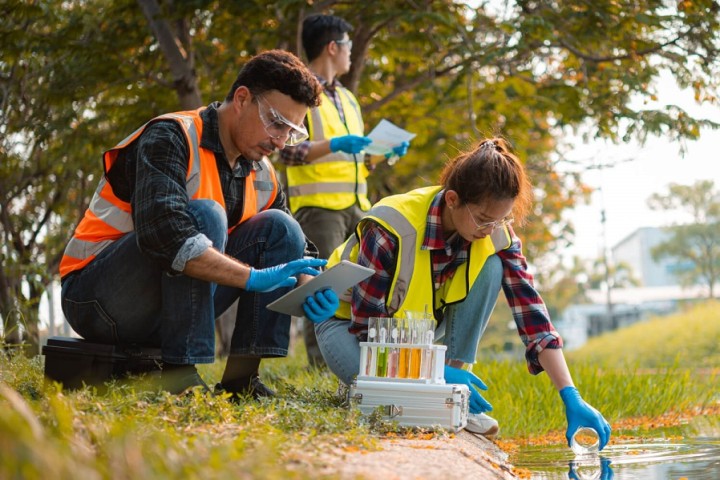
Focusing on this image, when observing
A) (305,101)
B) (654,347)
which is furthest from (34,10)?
(654,347)

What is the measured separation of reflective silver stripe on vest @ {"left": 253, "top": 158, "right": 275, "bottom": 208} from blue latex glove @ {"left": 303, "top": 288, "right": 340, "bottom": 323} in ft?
1.97

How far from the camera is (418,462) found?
246cm


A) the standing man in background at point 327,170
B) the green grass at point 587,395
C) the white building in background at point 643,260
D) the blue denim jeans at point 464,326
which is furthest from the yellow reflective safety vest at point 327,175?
the white building in background at point 643,260

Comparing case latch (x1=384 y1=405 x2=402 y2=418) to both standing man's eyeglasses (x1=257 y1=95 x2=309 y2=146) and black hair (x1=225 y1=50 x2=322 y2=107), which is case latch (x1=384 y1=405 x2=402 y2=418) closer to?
standing man's eyeglasses (x1=257 y1=95 x2=309 y2=146)

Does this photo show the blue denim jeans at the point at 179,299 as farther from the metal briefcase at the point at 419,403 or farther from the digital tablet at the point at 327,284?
the metal briefcase at the point at 419,403

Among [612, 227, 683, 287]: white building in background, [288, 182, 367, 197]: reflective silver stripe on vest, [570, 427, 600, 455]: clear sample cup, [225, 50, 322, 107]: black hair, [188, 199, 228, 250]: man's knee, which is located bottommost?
[570, 427, 600, 455]: clear sample cup

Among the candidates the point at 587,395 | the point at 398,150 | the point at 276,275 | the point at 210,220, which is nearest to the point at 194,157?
the point at 210,220

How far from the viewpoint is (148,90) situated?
25.8 ft

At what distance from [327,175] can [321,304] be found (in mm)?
1982

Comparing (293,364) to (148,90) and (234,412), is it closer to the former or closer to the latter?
(148,90)

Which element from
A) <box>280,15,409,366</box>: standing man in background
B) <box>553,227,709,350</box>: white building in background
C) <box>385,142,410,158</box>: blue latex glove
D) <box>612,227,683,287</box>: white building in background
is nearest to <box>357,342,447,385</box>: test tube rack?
<box>280,15,409,366</box>: standing man in background

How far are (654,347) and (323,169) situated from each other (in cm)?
1549

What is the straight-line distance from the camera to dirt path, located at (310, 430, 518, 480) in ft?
7.16

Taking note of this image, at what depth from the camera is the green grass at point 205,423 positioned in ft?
5.63
